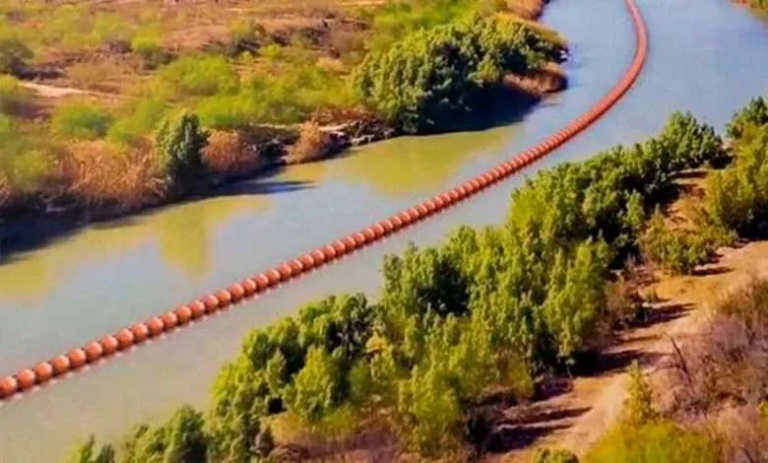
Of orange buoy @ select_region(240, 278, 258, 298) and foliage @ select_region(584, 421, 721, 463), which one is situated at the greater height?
orange buoy @ select_region(240, 278, 258, 298)

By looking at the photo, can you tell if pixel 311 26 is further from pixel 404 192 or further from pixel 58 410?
pixel 58 410

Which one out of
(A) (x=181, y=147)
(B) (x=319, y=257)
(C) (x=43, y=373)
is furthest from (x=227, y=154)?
(C) (x=43, y=373)

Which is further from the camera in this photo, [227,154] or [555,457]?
[227,154]

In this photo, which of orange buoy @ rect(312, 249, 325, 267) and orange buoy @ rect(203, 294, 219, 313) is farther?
orange buoy @ rect(312, 249, 325, 267)

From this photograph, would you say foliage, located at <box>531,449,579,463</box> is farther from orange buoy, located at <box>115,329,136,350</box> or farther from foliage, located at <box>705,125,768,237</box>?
foliage, located at <box>705,125,768,237</box>

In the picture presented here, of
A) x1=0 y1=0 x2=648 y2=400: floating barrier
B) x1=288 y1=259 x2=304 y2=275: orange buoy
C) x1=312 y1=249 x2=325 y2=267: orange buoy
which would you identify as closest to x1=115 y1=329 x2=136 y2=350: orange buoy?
x1=0 y1=0 x2=648 y2=400: floating barrier

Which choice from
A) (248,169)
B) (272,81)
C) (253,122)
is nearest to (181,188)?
(248,169)

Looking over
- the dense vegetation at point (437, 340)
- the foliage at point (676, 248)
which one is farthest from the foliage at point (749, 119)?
the dense vegetation at point (437, 340)

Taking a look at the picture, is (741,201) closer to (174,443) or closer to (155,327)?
(155,327)
